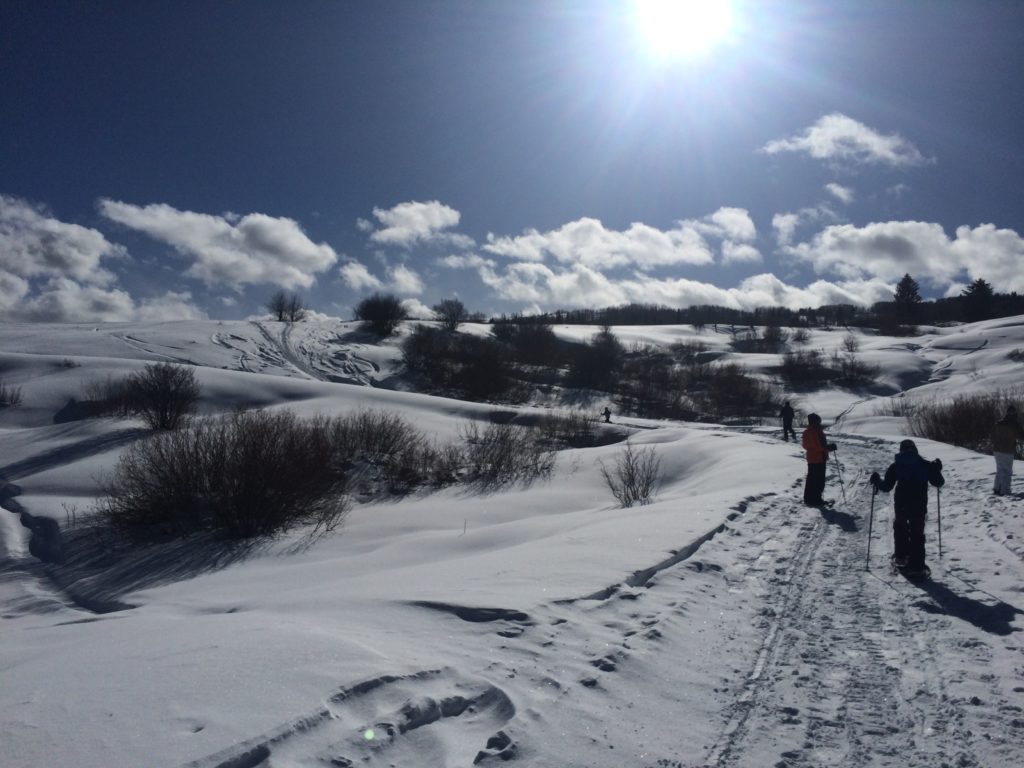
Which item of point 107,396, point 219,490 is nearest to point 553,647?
point 219,490

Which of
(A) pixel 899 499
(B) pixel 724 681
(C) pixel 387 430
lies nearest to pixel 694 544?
(A) pixel 899 499

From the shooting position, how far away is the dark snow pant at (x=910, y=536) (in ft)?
22.4

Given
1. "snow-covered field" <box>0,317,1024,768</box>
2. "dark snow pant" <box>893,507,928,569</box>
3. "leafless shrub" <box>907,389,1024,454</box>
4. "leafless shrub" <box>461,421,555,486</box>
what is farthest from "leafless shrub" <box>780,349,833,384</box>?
"dark snow pant" <box>893,507,928,569</box>

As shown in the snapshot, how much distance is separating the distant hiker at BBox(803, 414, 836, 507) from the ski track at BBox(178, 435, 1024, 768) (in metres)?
4.12

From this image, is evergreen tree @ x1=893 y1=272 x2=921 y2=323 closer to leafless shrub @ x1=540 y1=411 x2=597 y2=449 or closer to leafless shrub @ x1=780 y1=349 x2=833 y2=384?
leafless shrub @ x1=780 y1=349 x2=833 y2=384

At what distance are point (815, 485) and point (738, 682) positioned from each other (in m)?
7.87

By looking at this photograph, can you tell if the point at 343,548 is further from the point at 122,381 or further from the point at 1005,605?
the point at 122,381

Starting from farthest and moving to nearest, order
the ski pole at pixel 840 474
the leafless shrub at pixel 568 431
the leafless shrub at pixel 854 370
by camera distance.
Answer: the leafless shrub at pixel 854 370 → the leafless shrub at pixel 568 431 → the ski pole at pixel 840 474

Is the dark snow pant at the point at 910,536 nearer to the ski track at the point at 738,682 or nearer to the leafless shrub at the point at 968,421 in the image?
the ski track at the point at 738,682

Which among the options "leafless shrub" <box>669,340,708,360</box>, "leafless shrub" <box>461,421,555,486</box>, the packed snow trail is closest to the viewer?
the packed snow trail

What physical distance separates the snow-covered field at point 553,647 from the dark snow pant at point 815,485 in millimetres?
458

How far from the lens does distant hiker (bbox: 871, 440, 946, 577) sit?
691 cm

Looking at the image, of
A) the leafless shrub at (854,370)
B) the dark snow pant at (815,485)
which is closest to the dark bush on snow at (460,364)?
the leafless shrub at (854,370)

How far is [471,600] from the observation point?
18.9 feet
